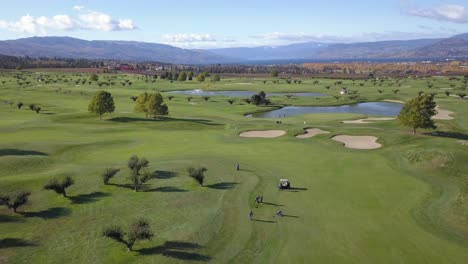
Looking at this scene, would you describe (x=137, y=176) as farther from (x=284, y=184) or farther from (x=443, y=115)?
(x=443, y=115)

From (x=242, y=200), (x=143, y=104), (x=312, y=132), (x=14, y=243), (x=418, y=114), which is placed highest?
(x=418, y=114)

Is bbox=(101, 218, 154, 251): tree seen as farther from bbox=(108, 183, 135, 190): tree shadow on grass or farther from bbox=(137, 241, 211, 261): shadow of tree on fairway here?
bbox=(108, 183, 135, 190): tree shadow on grass

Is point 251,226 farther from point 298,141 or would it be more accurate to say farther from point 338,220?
point 298,141

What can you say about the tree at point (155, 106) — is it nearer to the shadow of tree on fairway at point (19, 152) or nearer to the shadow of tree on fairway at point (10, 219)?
the shadow of tree on fairway at point (19, 152)

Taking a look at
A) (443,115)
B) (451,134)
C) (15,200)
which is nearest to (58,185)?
(15,200)

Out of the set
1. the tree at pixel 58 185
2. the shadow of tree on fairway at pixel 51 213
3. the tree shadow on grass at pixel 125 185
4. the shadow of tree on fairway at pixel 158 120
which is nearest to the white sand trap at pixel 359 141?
the shadow of tree on fairway at pixel 158 120

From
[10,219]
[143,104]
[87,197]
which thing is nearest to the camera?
[10,219]
